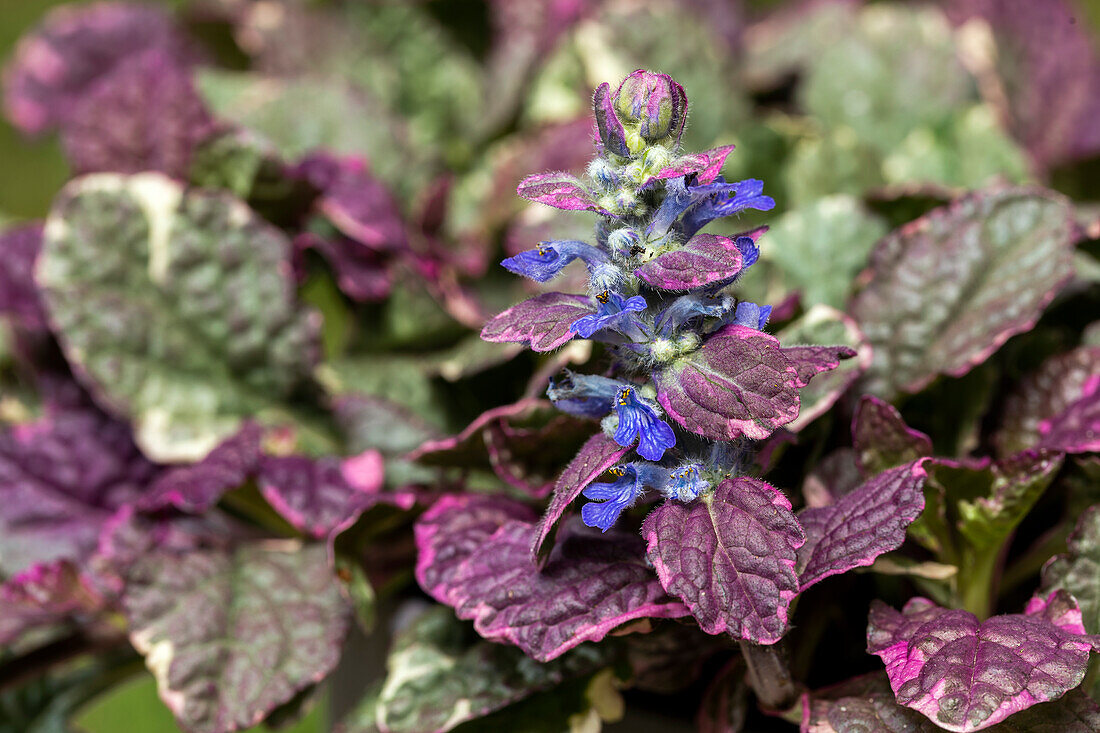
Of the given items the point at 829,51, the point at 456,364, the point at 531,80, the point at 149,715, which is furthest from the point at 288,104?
the point at 149,715

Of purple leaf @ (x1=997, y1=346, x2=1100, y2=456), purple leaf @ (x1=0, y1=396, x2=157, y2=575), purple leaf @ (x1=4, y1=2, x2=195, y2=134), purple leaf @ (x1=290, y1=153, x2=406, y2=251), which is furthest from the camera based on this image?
purple leaf @ (x1=4, y1=2, x2=195, y2=134)

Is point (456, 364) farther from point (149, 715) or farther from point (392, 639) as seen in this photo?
point (149, 715)

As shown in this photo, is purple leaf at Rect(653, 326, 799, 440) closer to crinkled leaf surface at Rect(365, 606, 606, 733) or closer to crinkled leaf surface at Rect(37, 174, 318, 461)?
crinkled leaf surface at Rect(365, 606, 606, 733)

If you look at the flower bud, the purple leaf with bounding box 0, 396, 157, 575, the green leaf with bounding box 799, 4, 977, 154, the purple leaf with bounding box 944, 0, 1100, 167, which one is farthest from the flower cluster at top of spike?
the purple leaf with bounding box 944, 0, 1100, 167

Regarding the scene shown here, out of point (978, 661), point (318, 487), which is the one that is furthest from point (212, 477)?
point (978, 661)

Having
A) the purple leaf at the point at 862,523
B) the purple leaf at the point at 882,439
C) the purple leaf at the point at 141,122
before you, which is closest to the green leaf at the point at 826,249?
the purple leaf at the point at 882,439

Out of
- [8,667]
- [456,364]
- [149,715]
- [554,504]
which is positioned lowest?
[149,715]

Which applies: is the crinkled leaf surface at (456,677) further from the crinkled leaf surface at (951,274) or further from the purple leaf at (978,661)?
the crinkled leaf surface at (951,274)
